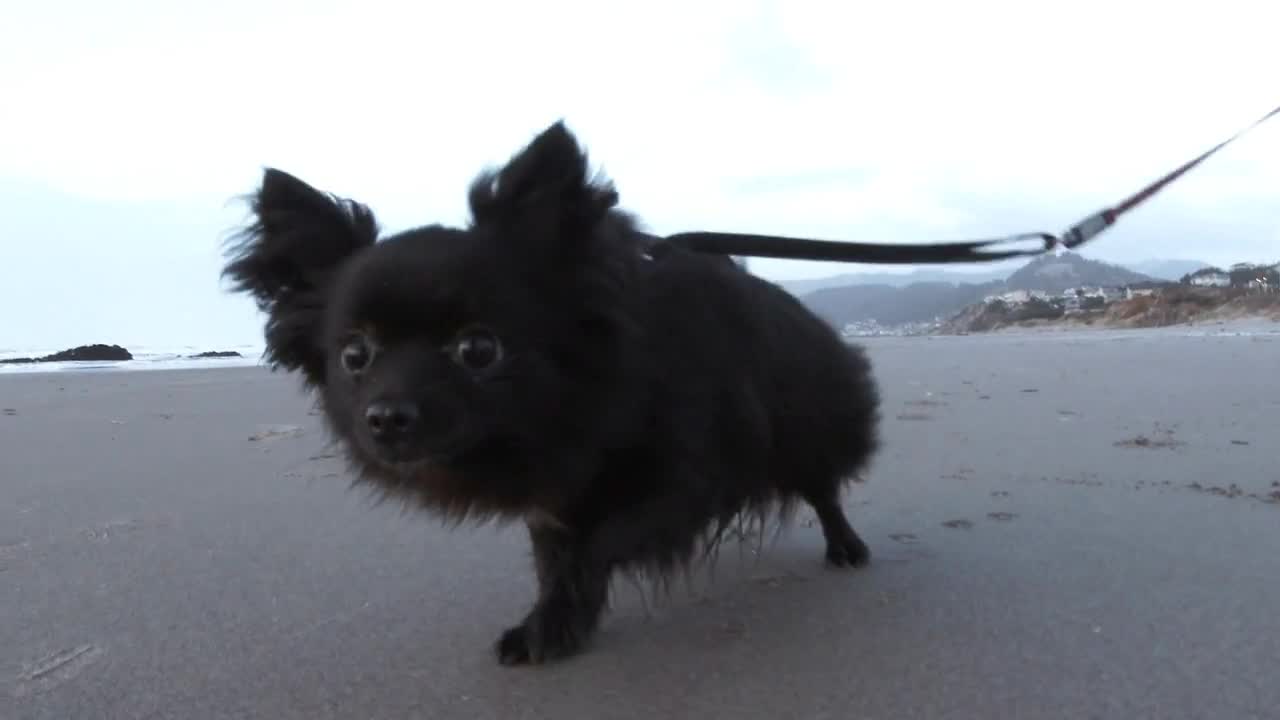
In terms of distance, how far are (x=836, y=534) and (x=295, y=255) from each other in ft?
5.46

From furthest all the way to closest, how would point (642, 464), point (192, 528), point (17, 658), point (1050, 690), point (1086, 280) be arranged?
point (1086, 280) < point (192, 528) < point (642, 464) < point (17, 658) < point (1050, 690)

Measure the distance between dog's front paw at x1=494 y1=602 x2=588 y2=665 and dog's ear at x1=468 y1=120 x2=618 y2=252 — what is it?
2.74 ft

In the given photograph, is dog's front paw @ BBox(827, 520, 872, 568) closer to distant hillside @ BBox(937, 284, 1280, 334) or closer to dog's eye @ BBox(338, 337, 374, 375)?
dog's eye @ BBox(338, 337, 374, 375)

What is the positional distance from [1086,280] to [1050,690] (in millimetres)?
A: 53909

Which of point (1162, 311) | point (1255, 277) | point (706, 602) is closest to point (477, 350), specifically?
point (706, 602)

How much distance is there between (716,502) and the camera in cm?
232

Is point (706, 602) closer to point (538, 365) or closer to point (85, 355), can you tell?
point (538, 365)

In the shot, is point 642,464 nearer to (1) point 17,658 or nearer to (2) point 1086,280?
(1) point 17,658

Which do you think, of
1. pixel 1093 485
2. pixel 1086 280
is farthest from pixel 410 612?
pixel 1086 280

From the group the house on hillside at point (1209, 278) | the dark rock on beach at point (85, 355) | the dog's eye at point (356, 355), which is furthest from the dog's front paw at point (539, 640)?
the house on hillside at point (1209, 278)

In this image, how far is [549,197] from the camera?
2258mm

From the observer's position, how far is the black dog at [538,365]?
6.75ft

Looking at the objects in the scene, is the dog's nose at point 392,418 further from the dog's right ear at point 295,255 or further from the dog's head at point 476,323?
→ the dog's right ear at point 295,255

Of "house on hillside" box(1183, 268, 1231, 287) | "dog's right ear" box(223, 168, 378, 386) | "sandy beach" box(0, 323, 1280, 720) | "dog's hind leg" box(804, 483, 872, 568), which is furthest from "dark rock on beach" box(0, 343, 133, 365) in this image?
"house on hillside" box(1183, 268, 1231, 287)
